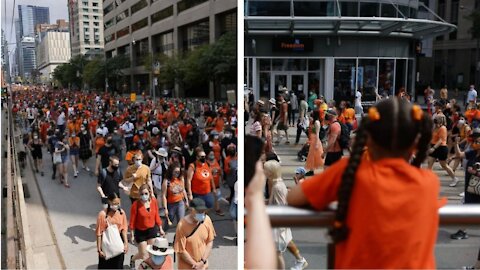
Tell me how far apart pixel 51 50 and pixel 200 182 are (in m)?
2.35

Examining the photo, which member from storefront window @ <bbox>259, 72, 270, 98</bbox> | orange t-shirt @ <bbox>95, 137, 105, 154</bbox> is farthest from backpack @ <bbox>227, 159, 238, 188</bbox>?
storefront window @ <bbox>259, 72, 270, 98</bbox>

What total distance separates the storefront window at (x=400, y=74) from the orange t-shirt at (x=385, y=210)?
60.5 feet

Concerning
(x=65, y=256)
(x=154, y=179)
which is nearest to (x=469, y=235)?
(x=154, y=179)

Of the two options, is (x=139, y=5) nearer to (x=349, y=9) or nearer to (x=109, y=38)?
(x=109, y=38)

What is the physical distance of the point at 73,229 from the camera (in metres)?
5.89

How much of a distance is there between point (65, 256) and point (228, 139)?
2.56 m

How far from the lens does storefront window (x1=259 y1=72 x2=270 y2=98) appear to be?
673 inches

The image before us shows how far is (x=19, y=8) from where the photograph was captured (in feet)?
11.6

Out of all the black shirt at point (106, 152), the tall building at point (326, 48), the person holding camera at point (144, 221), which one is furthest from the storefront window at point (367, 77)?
the person holding camera at point (144, 221)

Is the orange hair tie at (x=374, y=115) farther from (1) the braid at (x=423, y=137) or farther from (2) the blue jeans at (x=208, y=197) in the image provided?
(2) the blue jeans at (x=208, y=197)

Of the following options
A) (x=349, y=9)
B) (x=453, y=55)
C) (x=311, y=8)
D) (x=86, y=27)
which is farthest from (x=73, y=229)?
(x=453, y=55)

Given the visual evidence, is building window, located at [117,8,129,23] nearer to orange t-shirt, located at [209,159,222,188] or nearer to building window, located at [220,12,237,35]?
building window, located at [220,12,237,35]

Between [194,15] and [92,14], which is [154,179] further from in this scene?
[194,15]

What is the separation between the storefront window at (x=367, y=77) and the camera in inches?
674
